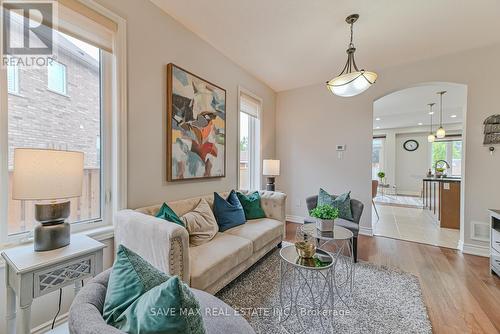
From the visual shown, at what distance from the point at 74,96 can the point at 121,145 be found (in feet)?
1.60

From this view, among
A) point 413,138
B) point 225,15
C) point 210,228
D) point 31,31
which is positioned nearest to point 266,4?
point 225,15

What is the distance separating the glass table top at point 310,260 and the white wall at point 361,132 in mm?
2482

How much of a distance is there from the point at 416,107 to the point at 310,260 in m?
6.07

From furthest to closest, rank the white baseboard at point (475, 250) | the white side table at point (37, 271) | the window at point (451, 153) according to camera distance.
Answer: the window at point (451, 153), the white baseboard at point (475, 250), the white side table at point (37, 271)

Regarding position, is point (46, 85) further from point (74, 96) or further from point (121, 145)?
point (121, 145)

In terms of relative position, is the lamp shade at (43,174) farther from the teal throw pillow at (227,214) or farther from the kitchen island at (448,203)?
the kitchen island at (448,203)

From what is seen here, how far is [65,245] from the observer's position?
1.33 metres

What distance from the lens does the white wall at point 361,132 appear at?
2898 mm

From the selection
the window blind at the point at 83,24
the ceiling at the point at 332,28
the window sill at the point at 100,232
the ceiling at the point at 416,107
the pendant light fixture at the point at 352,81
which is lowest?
the window sill at the point at 100,232

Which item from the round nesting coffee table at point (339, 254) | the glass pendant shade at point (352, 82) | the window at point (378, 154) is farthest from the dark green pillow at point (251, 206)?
the window at point (378, 154)

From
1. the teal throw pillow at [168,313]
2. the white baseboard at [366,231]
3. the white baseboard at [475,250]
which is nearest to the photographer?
the teal throw pillow at [168,313]

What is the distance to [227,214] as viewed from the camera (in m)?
2.52

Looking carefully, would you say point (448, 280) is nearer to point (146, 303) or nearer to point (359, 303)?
point (359, 303)

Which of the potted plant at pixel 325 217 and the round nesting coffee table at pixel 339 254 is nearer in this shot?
the round nesting coffee table at pixel 339 254
